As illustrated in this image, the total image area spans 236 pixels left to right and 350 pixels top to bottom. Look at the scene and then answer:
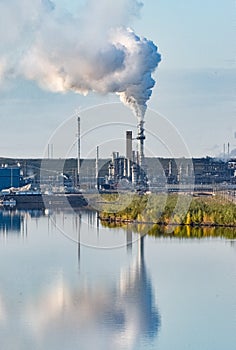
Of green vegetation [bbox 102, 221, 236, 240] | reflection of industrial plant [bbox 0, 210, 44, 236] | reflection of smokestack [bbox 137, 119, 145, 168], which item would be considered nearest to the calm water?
green vegetation [bbox 102, 221, 236, 240]

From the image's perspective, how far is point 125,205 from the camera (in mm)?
16297

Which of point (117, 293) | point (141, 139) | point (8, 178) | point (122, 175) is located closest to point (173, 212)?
point (141, 139)

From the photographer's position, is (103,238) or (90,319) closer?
(90,319)

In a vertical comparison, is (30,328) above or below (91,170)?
below

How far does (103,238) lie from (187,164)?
19050 mm

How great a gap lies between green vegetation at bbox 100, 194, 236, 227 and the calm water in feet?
5.72

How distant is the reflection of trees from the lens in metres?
5.96

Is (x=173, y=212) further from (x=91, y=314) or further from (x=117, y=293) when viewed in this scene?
(x=91, y=314)

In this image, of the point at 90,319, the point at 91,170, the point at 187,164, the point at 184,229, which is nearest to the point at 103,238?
the point at 184,229

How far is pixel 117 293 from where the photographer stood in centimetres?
735

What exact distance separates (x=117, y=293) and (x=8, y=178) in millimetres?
23424

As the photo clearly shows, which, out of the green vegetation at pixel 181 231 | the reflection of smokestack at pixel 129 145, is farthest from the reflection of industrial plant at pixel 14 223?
the reflection of smokestack at pixel 129 145

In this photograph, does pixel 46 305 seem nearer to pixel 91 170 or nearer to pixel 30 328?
pixel 30 328

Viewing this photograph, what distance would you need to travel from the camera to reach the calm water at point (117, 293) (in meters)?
5.97
